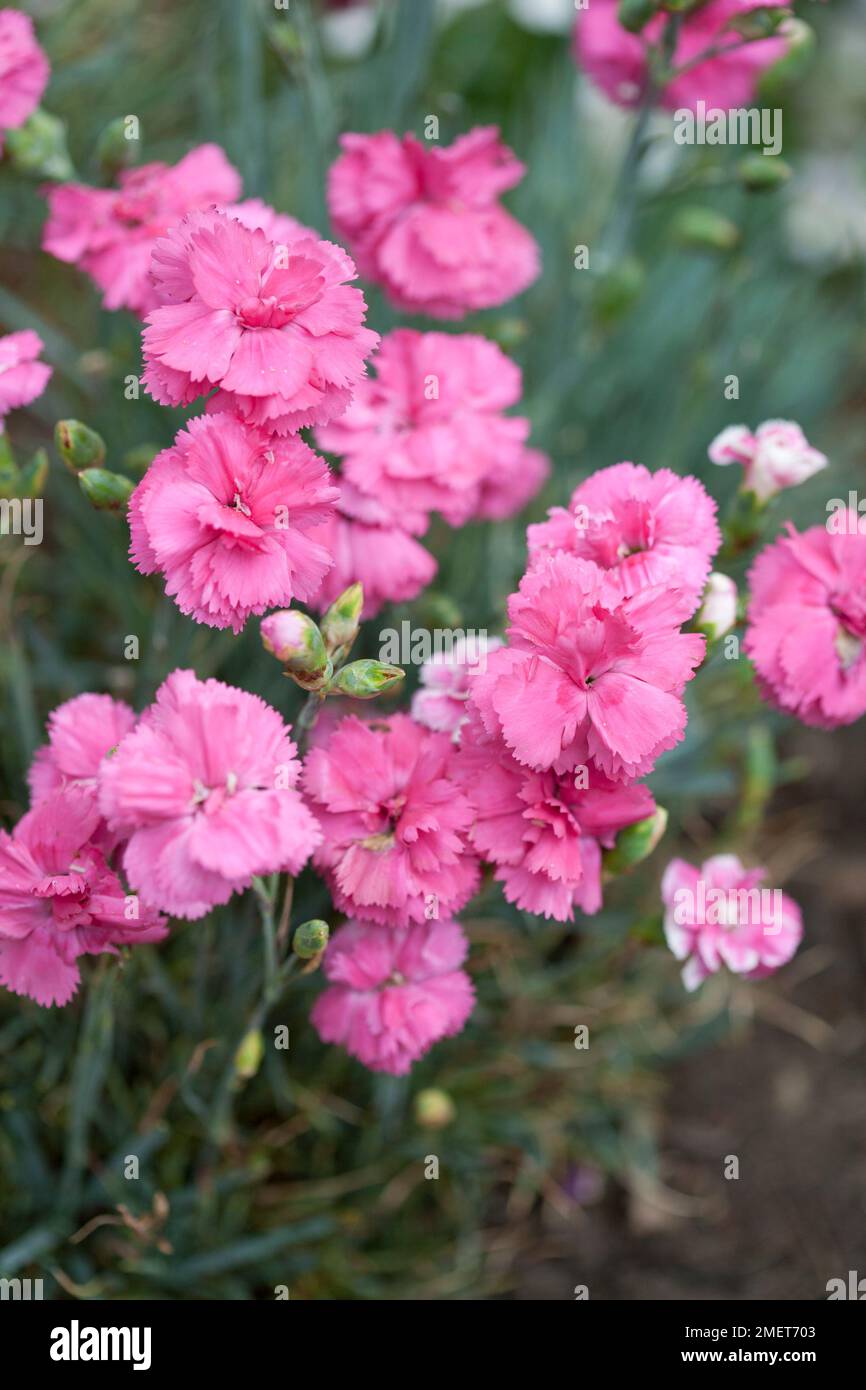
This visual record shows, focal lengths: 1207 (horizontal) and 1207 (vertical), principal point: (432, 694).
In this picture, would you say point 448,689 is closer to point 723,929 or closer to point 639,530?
point 639,530

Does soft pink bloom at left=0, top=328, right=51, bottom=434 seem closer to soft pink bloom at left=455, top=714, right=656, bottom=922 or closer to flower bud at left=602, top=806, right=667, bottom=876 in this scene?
soft pink bloom at left=455, top=714, right=656, bottom=922

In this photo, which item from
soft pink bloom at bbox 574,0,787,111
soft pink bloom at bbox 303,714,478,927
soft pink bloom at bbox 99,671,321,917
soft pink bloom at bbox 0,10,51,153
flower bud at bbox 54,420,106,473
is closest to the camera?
soft pink bloom at bbox 99,671,321,917

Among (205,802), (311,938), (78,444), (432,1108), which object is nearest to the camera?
(205,802)

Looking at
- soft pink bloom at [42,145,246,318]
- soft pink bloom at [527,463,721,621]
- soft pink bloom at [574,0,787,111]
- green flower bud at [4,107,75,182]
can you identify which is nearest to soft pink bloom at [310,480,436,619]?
soft pink bloom at [527,463,721,621]

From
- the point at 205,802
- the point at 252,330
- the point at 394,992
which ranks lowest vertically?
the point at 394,992

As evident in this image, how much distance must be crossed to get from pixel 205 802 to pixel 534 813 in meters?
0.23

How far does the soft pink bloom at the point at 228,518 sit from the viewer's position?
82 centimetres

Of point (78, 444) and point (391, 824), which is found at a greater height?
point (78, 444)

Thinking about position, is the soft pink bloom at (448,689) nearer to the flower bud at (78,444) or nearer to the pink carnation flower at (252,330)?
the pink carnation flower at (252,330)

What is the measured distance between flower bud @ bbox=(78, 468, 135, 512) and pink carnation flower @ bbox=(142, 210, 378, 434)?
0.10 m

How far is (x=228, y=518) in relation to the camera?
810mm

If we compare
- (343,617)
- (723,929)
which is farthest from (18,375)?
(723,929)

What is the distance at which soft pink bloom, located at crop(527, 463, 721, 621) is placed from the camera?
0.87 metres

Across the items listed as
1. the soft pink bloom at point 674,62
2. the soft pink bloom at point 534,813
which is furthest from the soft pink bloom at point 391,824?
the soft pink bloom at point 674,62
